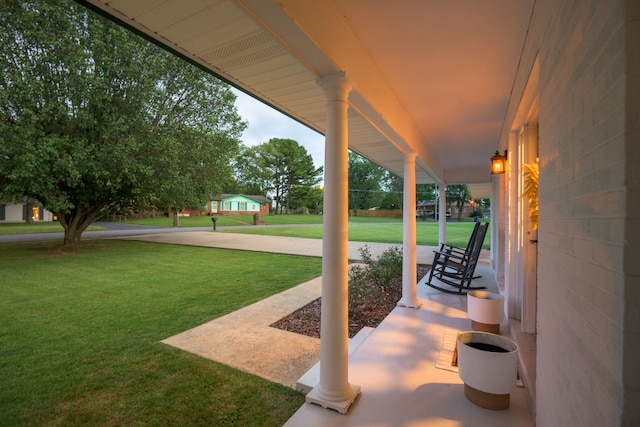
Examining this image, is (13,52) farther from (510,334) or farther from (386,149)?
(510,334)

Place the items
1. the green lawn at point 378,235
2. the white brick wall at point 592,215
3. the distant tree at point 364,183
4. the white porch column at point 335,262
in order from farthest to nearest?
1. the distant tree at point 364,183
2. the green lawn at point 378,235
3. the white porch column at point 335,262
4. the white brick wall at point 592,215

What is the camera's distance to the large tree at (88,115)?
781 centimetres

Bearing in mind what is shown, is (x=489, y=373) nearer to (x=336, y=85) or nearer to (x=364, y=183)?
(x=336, y=85)

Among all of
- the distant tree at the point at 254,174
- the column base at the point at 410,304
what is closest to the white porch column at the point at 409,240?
the column base at the point at 410,304

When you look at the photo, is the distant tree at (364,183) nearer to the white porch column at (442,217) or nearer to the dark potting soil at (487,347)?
the white porch column at (442,217)

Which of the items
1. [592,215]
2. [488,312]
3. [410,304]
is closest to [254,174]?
[410,304]

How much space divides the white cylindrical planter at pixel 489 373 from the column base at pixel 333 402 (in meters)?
0.77

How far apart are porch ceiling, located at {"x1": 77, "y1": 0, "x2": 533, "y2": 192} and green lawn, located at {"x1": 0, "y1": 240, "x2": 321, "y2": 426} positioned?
2.45 m

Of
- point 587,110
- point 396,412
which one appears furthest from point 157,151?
point 587,110

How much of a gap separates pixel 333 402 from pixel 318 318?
7.09ft

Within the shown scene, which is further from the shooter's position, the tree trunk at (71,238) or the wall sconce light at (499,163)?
the tree trunk at (71,238)

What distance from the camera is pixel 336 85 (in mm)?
2090

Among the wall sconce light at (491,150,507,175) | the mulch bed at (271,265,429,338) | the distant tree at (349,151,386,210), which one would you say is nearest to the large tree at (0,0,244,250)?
the mulch bed at (271,265,429,338)

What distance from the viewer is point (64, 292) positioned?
5535 millimetres
